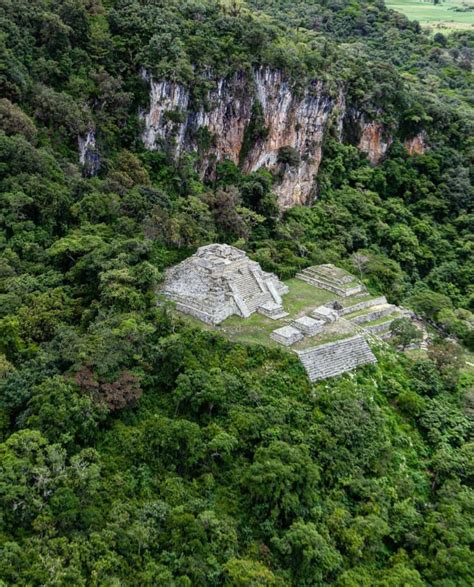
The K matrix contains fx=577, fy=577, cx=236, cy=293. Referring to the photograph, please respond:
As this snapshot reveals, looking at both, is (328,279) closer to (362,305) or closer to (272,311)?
(362,305)

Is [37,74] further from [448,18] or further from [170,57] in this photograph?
[448,18]

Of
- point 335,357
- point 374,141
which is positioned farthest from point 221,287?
point 374,141

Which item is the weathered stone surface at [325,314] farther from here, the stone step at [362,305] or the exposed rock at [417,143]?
the exposed rock at [417,143]

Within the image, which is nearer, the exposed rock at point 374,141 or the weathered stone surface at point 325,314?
the weathered stone surface at point 325,314

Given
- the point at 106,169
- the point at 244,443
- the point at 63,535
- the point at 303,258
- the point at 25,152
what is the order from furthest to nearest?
1. the point at 106,169
2. the point at 303,258
3. the point at 25,152
4. the point at 244,443
5. the point at 63,535

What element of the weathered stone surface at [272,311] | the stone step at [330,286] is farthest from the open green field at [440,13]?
the weathered stone surface at [272,311]

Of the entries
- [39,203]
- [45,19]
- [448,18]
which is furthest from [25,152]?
→ [448,18]
